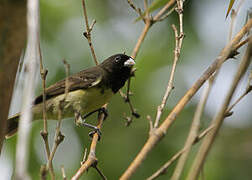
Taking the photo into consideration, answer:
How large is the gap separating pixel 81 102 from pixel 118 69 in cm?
71

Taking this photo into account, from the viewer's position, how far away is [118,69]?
5.28m

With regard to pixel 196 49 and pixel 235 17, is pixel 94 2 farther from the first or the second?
pixel 235 17

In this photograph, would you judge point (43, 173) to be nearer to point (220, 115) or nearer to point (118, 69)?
point (220, 115)

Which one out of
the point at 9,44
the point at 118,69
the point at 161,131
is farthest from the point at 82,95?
the point at 9,44

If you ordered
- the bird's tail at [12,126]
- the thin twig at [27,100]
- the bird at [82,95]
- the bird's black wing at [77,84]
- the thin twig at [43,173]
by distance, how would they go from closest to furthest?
the thin twig at [27,100], the thin twig at [43,173], the bird's tail at [12,126], the bird at [82,95], the bird's black wing at [77,84]

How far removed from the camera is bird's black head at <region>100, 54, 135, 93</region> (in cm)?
507

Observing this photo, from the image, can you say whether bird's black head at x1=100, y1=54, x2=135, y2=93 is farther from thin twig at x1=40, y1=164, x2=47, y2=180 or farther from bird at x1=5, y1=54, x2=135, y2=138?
thin twig at x1=40, y1=164, x2=47, y2=180

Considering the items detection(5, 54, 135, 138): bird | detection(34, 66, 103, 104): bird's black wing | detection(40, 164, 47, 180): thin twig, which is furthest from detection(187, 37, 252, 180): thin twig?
detection(34, 66, 103, 104): bird's black wing

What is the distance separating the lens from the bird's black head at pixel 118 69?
507 cm

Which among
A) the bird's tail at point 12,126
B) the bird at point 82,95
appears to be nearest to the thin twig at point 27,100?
the bird at point 82,95

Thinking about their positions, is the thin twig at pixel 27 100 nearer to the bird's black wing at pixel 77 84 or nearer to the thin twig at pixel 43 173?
the thin twig at pixel 43 173

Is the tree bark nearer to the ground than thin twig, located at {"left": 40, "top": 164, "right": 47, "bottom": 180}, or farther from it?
farther from it

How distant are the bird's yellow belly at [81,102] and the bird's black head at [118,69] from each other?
24 cm

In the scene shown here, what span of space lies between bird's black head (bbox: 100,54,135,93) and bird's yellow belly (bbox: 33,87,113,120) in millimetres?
244
